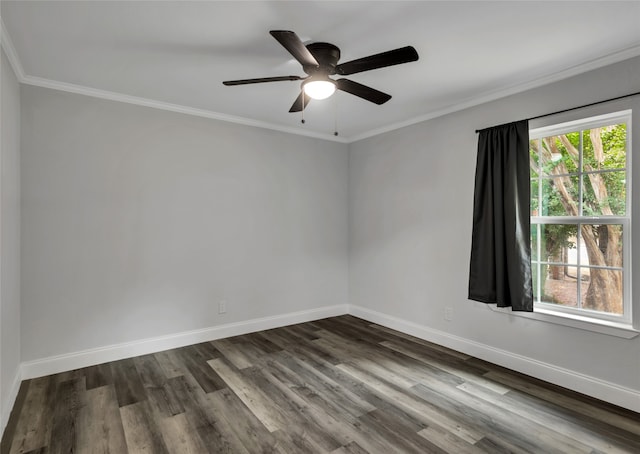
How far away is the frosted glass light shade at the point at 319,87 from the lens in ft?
7.20

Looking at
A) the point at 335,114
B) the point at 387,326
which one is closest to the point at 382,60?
the point at 335,114

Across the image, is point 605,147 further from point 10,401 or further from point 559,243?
point 10,401

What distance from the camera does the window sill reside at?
7.97 feet

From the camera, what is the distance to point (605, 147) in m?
2.67

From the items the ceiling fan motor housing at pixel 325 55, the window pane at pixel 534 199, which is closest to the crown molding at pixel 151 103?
the ceiling fan motor housing at pixel 325 55

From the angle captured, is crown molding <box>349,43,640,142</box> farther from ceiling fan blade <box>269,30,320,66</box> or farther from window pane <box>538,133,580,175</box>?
ceiling fan blade <box>269,30,320,66</box>

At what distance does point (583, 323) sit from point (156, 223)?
150 inches

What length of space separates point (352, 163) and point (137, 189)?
2734 millimetres

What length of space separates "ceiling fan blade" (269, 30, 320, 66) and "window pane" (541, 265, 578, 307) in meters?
2.60

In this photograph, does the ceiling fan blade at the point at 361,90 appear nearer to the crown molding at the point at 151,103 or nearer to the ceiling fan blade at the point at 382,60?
the ceiling fan blade at the point at 382,60

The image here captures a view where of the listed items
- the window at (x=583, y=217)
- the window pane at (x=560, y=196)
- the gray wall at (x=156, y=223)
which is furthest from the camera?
the gray wall at (x=156, y=223)

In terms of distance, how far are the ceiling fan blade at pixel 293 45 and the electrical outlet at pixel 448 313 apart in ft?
8.95

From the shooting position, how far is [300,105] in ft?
8.97

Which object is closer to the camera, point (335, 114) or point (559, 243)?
point (559, 243)
